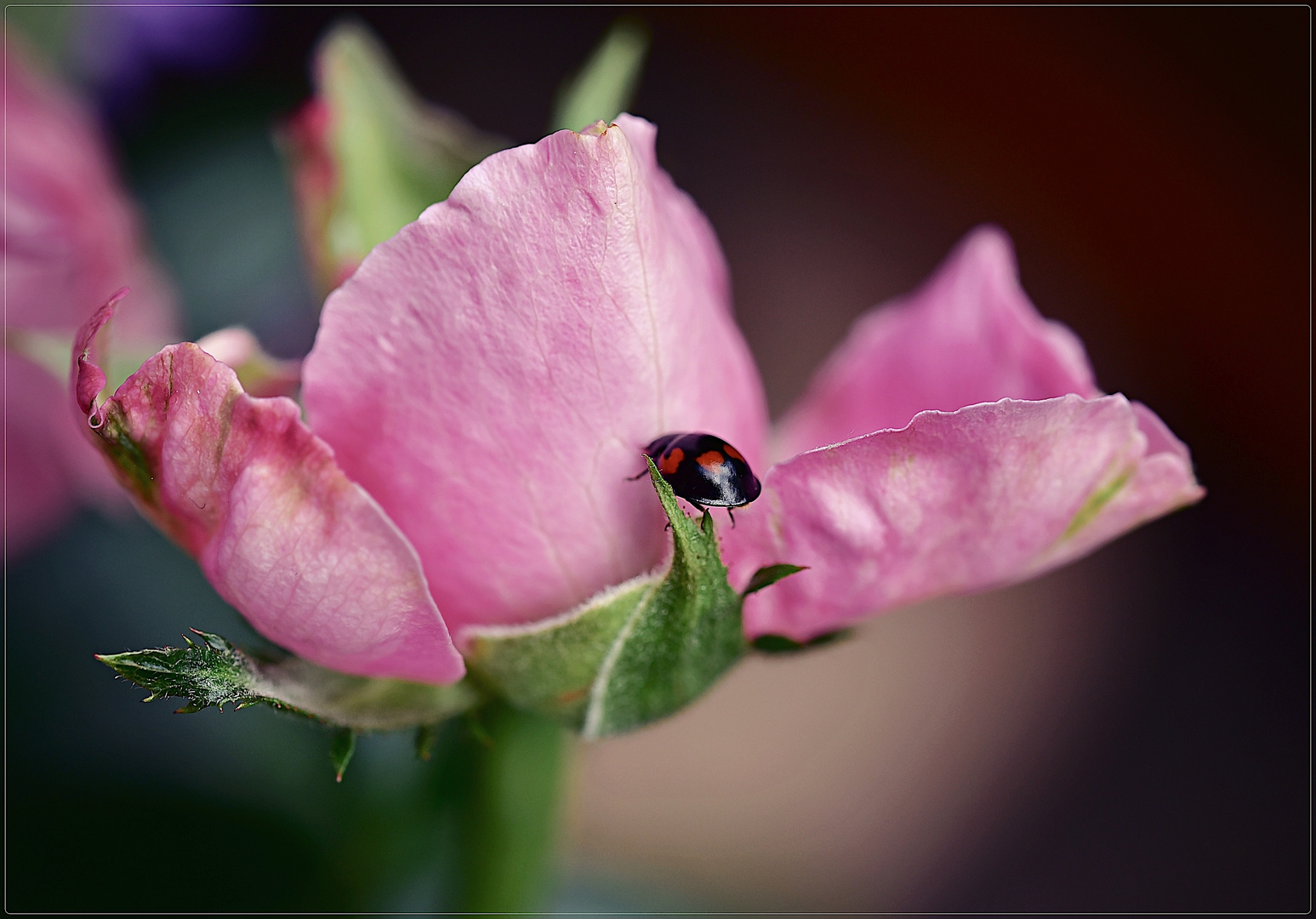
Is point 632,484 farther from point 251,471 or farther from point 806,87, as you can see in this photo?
point 806,87

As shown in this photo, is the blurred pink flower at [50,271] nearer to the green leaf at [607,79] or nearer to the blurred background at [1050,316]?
the green leaf at [607,79]

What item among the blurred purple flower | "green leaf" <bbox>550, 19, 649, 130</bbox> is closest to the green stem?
"green leaf" <bbox>550, 19, 649, 130</bbox>

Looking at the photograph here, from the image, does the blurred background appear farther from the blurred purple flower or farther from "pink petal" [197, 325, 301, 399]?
"pink petal" [197, 325, 301, 399]

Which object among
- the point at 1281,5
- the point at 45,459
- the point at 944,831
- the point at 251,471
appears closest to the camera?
the point at 251,471

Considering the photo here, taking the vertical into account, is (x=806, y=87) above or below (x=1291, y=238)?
above

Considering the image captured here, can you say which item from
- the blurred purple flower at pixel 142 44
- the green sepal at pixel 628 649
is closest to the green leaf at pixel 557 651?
the green sepal at pixel 628 649

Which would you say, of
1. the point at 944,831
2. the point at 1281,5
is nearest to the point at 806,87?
the point at 1281,5
